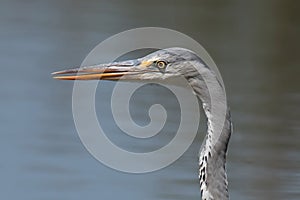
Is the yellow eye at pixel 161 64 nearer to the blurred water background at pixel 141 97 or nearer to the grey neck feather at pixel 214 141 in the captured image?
the grey neck feather at pixel 214 141

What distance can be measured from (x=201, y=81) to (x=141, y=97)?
3.19 m

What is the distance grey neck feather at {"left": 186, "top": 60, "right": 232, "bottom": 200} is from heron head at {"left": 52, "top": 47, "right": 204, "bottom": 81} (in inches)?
3.9

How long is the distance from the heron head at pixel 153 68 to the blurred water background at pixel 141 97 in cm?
163

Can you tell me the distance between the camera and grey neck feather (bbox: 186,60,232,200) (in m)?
4.00

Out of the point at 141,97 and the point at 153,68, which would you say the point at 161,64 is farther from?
the point at 141,97

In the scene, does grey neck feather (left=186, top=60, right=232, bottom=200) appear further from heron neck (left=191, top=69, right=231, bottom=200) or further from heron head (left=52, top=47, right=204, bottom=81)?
heron head (left=52, top=47, right=204, bottom=81)

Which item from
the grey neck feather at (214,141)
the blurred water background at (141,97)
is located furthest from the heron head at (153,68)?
the blurred water background at (141,97)

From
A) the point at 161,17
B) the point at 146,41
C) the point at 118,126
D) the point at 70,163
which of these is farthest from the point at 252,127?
the point at 161,17

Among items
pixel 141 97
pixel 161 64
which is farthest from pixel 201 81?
pixel 141 97

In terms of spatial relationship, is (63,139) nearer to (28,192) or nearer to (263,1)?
(28,192)

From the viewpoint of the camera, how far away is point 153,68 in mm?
4254

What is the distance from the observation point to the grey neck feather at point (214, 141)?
4.00 m

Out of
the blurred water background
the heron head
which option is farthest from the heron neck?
A: the blurred water background

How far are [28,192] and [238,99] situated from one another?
1.95 meters
